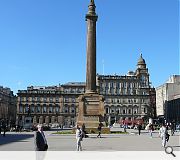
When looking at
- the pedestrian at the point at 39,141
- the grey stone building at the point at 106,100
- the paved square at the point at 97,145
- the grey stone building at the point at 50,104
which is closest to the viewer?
the pedestrian at the point at 39,141

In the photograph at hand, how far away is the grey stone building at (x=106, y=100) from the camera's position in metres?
170

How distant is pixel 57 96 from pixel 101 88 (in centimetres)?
2100

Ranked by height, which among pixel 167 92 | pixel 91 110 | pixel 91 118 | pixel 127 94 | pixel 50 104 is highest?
pixel 167 92

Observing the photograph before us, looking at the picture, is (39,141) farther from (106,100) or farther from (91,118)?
(106,100)

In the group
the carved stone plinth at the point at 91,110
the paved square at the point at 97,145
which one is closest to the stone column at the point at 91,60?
the carved stone plinth at the point at 91,110

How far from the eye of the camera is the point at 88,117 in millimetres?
53031

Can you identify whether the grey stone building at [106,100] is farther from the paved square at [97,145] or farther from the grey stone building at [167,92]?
the paved square at [97,145]

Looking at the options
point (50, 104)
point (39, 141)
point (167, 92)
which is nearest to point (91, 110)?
point (39, 141)

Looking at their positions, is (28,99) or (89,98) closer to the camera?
(89,98)

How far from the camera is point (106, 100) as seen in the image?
174250 mm

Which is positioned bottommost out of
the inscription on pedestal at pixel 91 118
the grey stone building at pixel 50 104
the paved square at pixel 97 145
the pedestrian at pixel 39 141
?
the paved square at pixel 97 145

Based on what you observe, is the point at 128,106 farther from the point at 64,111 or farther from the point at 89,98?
the point at 89,98
